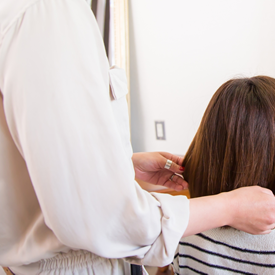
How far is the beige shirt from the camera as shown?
1.10 feet

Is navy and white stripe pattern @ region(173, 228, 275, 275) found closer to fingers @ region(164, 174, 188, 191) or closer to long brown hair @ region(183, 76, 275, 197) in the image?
long brown hair @ region(183, 76, 275, 197)

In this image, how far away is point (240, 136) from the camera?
28.2 inches

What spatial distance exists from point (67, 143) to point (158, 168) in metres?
0.75

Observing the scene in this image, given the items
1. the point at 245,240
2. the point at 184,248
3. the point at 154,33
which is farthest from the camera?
the point at 154,33

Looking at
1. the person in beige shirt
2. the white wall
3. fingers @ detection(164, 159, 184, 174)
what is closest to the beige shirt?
the person in beige shirt

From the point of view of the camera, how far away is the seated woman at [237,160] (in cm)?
70

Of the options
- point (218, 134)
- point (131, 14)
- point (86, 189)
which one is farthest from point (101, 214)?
point (131, 14)

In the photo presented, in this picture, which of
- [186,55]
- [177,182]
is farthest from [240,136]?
[186,55]

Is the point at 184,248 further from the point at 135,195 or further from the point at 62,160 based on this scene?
the point at 62,160

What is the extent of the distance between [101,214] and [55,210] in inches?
2.9

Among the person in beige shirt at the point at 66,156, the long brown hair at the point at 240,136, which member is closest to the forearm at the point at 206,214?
the person in beige shirt at the point at 66,156

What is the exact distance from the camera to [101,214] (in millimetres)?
380

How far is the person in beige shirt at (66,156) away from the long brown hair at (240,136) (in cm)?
32

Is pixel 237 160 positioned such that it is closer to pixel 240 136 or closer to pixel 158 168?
pixel 240 136
